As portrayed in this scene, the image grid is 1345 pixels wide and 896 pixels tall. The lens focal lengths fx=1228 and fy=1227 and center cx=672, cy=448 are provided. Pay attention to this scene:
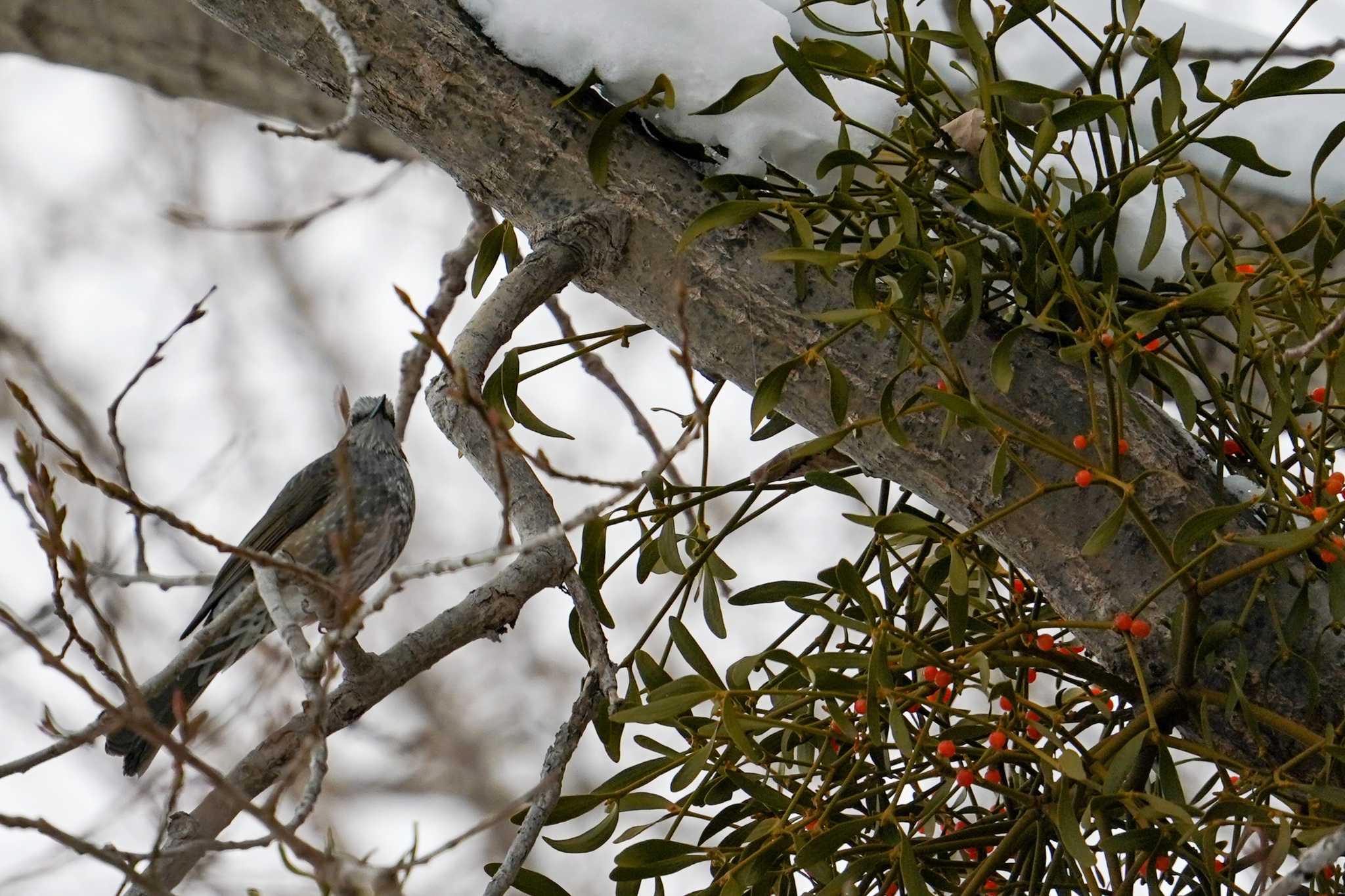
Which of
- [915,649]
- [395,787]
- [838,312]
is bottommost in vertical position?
[915,649]

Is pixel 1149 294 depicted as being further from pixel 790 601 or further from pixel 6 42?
pixel 6 42

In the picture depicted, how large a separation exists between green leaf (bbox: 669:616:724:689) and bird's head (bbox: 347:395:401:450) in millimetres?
997

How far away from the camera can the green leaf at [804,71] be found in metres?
0.75

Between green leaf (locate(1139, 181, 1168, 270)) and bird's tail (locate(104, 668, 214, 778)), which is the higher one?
bird's tail (locate(104, 668, 214, 778))

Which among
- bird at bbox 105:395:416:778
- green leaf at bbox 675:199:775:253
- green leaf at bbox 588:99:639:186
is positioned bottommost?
green leaf at bbox 675:199:775:253

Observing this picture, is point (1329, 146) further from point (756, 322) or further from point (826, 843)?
point (826, 843)

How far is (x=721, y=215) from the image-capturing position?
788 mm

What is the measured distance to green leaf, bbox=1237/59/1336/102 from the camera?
75 centimetres

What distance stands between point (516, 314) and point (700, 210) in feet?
0.55

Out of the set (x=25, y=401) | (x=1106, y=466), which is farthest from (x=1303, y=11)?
(x=25, y=401)

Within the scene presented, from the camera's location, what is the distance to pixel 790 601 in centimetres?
85

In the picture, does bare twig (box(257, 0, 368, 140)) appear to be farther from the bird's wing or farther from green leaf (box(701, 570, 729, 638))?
the bird's wing

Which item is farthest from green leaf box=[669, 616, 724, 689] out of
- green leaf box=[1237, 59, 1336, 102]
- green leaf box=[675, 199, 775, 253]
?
green leaf box=[1237, 59, 1336, 102]

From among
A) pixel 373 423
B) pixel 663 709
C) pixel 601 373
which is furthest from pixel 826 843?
pixel 373 423
